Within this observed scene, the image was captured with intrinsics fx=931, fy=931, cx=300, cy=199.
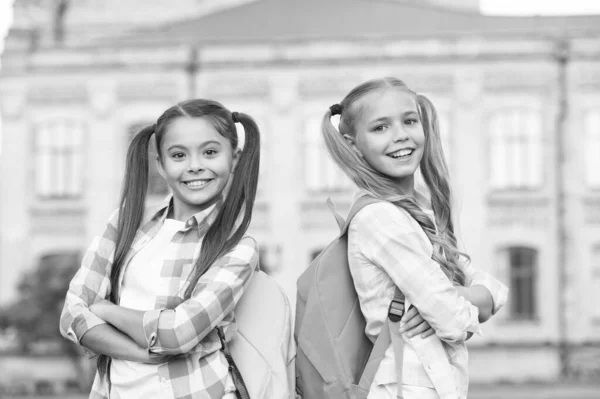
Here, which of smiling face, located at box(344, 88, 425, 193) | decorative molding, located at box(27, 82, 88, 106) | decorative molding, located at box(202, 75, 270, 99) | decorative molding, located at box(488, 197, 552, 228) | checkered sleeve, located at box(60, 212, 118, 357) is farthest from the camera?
decorative molding, located at box(27, 82, 88, 106)

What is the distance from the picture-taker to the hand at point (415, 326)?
3.05m

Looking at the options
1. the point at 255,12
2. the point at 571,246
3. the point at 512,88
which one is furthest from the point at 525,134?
the point at 255,12

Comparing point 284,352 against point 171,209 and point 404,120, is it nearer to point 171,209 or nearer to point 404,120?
point 171,209

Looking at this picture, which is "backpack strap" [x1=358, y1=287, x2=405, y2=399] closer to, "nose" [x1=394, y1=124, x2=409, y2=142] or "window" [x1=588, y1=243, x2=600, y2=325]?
"nose" [x1=394, y1=124, x2=409, y2=142]

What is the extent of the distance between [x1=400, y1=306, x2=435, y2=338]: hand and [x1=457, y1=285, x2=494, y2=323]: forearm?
173 mm

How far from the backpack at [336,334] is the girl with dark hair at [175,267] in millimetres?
236

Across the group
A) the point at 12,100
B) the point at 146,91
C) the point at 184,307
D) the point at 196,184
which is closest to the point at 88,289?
the point at 184,307

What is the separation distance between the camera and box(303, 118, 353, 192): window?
22.2 metres

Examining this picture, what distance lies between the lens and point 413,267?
304 centimetres

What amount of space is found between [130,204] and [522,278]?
1946cm

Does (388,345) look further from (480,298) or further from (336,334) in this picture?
(480,298)

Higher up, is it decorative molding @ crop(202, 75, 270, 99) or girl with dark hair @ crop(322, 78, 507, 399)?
decorative molding @ crop(202, 75, 270, 99)

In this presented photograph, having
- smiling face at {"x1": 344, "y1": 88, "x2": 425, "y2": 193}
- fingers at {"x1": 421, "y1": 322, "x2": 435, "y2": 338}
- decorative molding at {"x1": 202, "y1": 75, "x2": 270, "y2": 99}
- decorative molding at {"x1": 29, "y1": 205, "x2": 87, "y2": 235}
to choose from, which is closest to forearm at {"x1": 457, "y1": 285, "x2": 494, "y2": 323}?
fingers at {"x1": 421, "y1": 322, "x2": 435, "y2": 338}

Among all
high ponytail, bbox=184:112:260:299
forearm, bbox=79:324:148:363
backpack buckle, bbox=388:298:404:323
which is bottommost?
forearm, bbox=79:324:148:363
